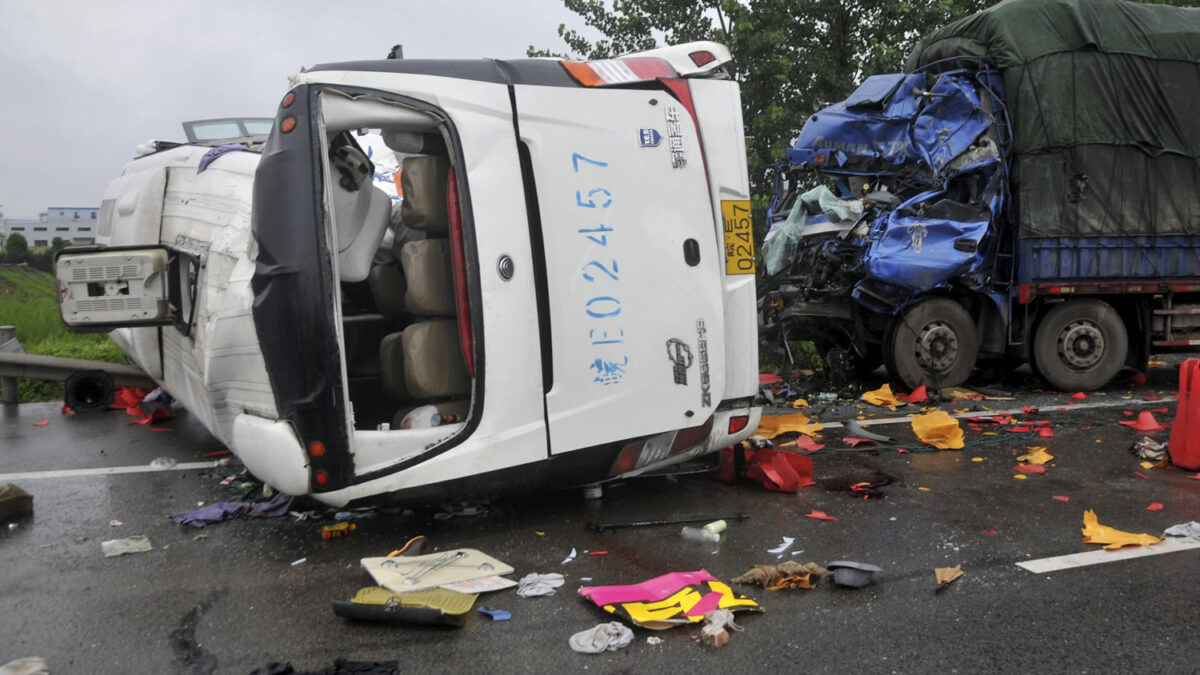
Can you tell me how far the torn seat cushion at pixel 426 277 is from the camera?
433 centimetres

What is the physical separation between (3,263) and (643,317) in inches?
655

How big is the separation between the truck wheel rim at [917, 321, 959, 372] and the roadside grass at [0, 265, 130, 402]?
307 inches

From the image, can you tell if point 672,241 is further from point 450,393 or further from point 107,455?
point 107,455

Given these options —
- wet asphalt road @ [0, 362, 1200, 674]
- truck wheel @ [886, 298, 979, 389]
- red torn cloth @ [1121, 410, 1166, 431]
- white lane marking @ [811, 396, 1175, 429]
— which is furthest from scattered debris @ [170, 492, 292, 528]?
red torn cloth @ [1121, 410, 1166, 431]

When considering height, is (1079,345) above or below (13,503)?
below

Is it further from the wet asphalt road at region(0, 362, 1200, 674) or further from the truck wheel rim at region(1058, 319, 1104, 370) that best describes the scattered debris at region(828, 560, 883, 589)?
the truck wheel rim at region(1058, 319, 1104, 370)

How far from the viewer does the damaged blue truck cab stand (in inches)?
335

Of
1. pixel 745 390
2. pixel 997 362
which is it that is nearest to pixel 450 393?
pixel 745 390

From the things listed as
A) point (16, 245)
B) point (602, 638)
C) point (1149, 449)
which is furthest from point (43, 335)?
point (16, 245)

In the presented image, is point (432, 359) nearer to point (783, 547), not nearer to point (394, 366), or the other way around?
point (394, 366)

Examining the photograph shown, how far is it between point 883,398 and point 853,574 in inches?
190

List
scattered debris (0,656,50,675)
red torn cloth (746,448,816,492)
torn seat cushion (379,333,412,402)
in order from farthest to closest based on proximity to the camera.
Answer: red torn cloth (746,448,816,492) < torn seat cushion (379,333,412,402) < scattered debris (0,656,50,675)

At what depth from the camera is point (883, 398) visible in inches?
330

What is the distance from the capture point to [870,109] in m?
9.19
